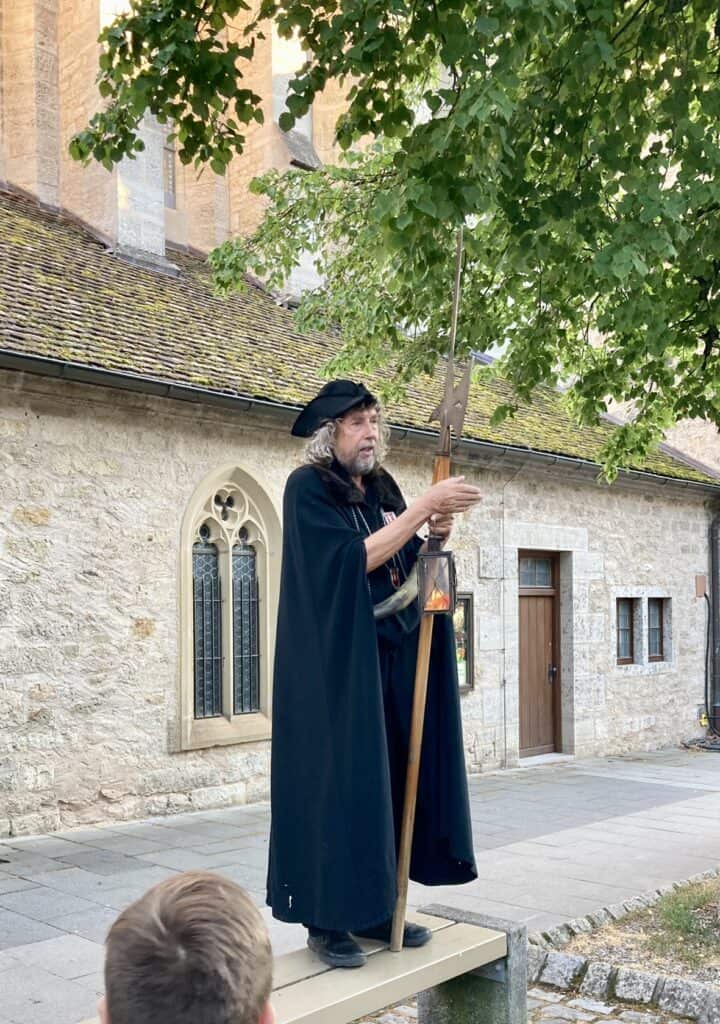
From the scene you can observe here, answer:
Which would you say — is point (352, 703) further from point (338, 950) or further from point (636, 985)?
point (636, 985)

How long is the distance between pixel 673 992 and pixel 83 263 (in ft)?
28.8

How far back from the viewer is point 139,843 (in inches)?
306

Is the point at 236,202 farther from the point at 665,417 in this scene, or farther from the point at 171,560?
the point at 665,417

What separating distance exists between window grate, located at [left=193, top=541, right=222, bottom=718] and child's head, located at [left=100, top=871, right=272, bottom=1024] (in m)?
7.99

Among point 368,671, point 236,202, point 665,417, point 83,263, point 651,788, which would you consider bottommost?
point 651,788

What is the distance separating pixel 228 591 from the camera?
9.63 m

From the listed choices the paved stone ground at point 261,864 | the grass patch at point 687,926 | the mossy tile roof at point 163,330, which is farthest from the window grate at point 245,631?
the grass patch at point 687,926

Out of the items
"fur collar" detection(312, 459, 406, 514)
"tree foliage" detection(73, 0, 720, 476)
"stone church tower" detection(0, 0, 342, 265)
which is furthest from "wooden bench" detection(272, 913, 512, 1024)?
"stone church tower" detection(0, 0, 342, 265)

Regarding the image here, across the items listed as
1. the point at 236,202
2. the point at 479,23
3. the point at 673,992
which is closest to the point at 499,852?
the point at 673,992

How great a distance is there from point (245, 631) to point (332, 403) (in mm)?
6674

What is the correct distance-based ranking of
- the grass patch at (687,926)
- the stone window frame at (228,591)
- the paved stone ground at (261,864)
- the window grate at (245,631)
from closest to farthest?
the paved stone ground at (261,864) < the grass patch at (687,926) < the stone window frame at (228,591) < the window grate at (245,631)

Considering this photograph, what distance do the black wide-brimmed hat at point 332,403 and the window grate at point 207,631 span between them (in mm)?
6120

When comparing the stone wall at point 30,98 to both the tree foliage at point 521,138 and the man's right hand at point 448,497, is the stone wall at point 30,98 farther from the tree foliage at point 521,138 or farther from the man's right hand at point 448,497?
the man's right hand at point 448,497

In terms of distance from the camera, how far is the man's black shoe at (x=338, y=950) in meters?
3.16
